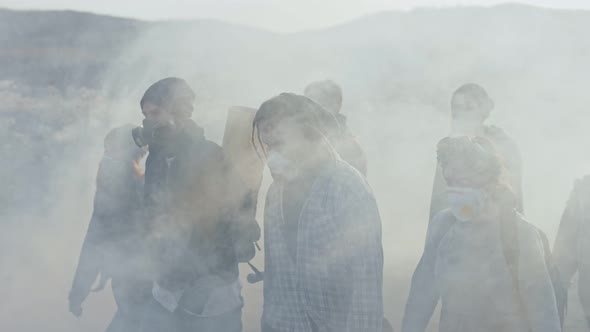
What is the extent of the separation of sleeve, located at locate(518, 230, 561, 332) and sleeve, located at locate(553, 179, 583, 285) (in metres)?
1.32

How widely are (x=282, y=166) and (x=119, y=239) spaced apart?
4.53 ft

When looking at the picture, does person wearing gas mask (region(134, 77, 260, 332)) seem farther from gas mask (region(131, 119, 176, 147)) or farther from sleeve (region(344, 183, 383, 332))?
sleeve (region(344, 183, 383, 332))

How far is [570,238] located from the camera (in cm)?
401

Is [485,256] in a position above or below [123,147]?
below

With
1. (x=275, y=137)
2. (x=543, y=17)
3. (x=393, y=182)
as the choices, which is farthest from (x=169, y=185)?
(x=543, y=17)

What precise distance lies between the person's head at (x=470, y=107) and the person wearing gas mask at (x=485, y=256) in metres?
1.26

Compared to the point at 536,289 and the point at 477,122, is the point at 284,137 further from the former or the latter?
the point at 477,122

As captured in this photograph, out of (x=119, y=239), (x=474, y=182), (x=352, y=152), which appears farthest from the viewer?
(x=352, y=152)

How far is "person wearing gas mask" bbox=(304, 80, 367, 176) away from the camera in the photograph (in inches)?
150

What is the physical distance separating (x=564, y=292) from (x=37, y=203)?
7070 millimetres

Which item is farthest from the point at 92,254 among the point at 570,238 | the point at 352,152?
the point at 570,238

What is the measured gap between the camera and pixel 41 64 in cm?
2108

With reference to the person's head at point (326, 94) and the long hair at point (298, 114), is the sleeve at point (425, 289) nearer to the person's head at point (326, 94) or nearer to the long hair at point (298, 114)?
the long hair at point (298, 114)

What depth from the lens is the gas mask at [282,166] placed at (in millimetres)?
2598
